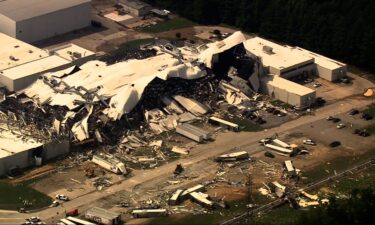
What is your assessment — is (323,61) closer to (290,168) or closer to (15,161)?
(290,168)

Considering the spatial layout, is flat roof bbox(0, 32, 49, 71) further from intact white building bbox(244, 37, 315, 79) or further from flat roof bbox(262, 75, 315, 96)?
flat roof bbox(262, 75, 315, 96)

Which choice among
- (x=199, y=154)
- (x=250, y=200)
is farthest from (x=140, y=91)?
(x=250, y=200)

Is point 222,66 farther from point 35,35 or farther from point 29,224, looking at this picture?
point 29,224

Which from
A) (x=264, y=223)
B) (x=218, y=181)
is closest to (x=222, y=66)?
(x=218, y=181)

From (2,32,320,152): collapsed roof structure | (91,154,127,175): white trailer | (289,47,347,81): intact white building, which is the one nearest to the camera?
(91,154,127,175): white trailer

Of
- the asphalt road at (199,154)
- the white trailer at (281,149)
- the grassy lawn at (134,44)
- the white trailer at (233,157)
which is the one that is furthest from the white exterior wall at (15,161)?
the grassy lawn at (134,44)

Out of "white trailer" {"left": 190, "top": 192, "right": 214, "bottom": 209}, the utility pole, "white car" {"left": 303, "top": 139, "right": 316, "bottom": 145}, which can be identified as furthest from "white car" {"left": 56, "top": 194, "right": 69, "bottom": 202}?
"white car" {"left": 303, "top": 139, "right": 316, "bottom": 145}
